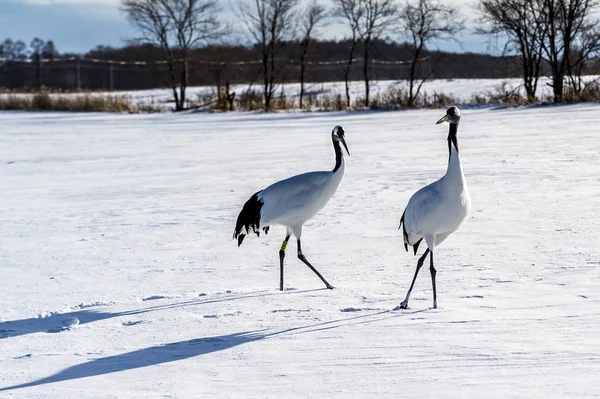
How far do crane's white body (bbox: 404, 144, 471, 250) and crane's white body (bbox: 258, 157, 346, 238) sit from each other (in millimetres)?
874

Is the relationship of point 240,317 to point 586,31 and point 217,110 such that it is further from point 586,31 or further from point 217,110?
point 217,110

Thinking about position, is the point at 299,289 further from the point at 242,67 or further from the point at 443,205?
the point at 242,67

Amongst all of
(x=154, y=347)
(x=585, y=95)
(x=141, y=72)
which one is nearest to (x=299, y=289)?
(x=154, y=347)

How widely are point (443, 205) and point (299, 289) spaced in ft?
5.13

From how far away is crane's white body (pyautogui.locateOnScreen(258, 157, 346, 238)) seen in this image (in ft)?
21.4

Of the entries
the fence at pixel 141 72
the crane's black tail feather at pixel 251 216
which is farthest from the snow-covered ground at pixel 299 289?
the fence at pixel 141 72

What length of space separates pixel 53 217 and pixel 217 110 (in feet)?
71.6

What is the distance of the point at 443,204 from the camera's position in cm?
564

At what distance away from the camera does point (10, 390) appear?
445 cm

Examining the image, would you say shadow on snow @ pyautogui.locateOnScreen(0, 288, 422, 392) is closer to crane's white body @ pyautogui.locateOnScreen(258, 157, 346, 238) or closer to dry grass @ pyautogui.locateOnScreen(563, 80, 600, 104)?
crane's white body @ pyautogui.locateOnScreen(258, 157, 346, 238)

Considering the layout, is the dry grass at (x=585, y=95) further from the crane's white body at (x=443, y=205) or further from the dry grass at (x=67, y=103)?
the crane's white body at (x=443, y=205)

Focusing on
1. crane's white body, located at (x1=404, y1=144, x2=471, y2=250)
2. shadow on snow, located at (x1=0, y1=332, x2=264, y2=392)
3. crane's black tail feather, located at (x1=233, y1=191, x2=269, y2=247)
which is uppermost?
crane's white body, located at (x1=404, y1=144, x2=471, y2=250)

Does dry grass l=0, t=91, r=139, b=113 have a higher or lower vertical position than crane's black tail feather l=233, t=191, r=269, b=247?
higher

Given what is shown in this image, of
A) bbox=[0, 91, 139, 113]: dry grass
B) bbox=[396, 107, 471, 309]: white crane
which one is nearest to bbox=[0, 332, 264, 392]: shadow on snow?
bbox=[396, 107, 471, 309]: white crane
